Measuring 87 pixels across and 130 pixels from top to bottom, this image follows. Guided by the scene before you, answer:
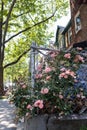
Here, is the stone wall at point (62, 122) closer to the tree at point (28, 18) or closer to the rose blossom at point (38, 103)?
the rose blossom at point (38, 103)

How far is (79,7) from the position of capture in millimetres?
16156

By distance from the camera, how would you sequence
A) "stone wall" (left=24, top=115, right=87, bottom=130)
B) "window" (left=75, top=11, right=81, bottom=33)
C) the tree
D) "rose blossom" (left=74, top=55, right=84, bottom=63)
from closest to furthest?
"stone wall" (left=24, top=115, right=87, bottom=130)
"rose blossom" (left=74, top=55, right=84, bottom=63)
"window" (left=75, top=11, right=81, bottom=33)
the tree

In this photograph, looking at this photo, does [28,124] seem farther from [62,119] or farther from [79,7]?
[79,7]

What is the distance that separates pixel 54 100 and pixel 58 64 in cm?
84

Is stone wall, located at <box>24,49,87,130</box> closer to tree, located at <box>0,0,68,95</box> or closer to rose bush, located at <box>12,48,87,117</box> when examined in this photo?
rose bush, located at <box>12,48,87,117</box>

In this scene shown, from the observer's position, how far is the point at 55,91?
450cm

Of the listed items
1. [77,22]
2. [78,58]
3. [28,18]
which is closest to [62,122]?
[78,58]

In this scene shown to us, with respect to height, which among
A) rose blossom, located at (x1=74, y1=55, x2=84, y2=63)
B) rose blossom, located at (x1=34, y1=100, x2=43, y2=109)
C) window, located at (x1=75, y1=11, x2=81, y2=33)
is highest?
window, located at (x1=75, y1=11, x2=81, y2=33)

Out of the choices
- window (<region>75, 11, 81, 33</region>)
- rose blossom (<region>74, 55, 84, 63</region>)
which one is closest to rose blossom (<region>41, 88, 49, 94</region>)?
rose blossom (<region>74, 55, 84, 63</region>)

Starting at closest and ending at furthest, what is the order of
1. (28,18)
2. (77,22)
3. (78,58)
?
(78,58), (77,22), (28,18)

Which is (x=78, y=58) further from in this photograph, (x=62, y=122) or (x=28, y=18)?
(x=28, y=18)

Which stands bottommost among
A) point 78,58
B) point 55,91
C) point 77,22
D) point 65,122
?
point 65,122

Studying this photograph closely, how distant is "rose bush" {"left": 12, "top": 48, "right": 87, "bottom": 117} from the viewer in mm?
4480

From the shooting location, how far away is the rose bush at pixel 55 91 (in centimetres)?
448
